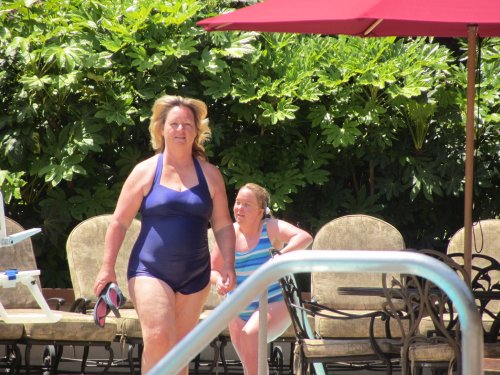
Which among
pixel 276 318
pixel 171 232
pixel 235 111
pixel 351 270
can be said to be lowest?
pixel 351 270

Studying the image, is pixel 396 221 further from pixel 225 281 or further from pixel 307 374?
pixel 225 281

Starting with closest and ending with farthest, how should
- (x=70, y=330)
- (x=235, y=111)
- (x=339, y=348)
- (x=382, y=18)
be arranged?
1. (x=382, y=18)
2. (x=339, y=348)
3. (x=70, y=330)
4. (x=235, y=111)

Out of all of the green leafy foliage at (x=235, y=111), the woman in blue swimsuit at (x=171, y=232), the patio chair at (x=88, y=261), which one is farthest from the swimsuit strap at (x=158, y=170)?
the green leafy foliage at (x=235, y=111)

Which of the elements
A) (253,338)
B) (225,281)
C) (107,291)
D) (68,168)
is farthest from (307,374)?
(68,168)

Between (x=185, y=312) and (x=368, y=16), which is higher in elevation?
(x=368, y=16)

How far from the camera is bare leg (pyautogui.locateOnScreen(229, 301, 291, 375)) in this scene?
587cm

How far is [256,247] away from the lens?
6.35m

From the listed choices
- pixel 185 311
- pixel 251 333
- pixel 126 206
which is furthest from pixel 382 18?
pixel 251 333

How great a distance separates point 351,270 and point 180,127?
9.80 ft

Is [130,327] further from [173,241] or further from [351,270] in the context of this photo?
[351,270]

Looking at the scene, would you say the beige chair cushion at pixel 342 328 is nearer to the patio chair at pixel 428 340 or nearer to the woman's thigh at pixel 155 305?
the patio chair at pixel 428 340

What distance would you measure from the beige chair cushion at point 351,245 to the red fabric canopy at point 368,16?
1586mm

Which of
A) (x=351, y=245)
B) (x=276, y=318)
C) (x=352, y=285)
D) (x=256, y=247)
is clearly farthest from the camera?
(x=351, y=245)

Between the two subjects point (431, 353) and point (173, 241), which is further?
point (431, 353)
